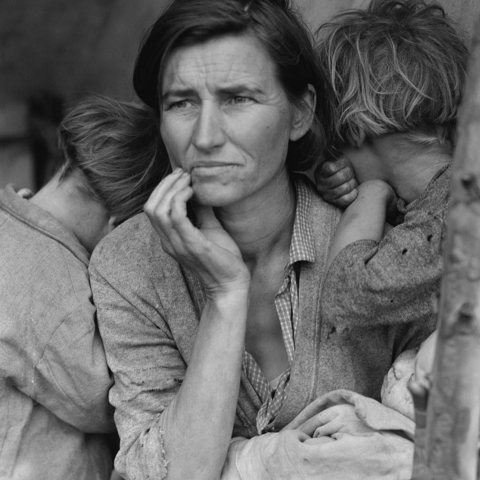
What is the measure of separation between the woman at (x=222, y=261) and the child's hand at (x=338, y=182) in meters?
0.04

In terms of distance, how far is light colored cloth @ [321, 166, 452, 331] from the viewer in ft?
7.23

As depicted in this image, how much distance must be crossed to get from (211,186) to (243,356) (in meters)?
0.52

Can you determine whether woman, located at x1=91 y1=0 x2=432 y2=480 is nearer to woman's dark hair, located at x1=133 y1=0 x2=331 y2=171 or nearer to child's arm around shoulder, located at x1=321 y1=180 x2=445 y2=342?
woman's dark hair, located at x1=133 y1=0 x2=331 y2=171

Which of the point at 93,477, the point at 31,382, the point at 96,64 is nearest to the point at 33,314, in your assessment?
the point at 31,382

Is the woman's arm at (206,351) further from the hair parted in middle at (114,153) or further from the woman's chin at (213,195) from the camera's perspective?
the hair parted in middle at (114,153)

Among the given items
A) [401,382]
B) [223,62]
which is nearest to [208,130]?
[223,62]

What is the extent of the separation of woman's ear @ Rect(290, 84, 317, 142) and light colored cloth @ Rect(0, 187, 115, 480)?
2.59 feet

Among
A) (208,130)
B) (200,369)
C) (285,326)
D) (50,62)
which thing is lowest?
(200,369)

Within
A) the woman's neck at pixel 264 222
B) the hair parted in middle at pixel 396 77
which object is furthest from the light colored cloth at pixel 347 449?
the hair parted in middle at pixel 396 77

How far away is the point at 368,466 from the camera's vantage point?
7.04 feet

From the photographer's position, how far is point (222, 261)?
2.29m

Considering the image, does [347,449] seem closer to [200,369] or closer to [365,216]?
[200,369]

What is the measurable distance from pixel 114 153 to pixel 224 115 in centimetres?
61

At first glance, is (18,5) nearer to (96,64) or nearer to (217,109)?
(96,64)
